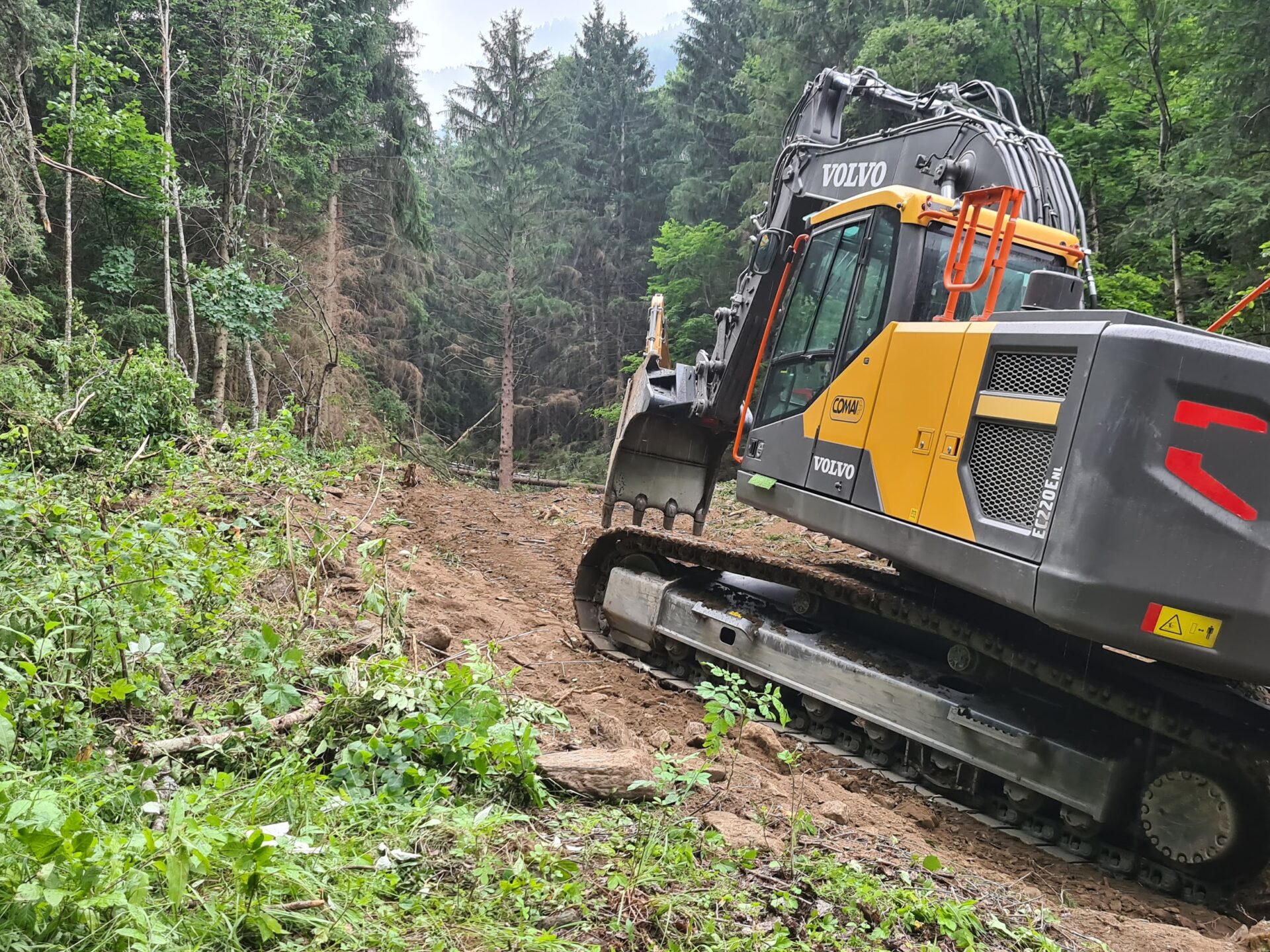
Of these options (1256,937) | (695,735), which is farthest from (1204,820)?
(695,735)

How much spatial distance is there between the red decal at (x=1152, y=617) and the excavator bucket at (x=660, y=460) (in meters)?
4.03

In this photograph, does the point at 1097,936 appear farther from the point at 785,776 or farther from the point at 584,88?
the point at 584,88

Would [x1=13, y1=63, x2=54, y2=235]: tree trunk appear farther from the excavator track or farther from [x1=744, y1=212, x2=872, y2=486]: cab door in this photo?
the excavator track

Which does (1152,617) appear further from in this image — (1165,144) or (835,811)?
(1165,144)

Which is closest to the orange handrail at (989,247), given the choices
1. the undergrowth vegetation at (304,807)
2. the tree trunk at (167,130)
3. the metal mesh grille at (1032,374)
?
the metal mesh grille at (1032,374)

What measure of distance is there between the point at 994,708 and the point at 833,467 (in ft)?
4.77

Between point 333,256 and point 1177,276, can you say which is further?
point 333,256

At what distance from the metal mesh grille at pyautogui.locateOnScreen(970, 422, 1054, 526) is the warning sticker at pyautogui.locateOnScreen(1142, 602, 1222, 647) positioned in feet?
1.79

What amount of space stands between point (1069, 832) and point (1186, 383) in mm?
2285

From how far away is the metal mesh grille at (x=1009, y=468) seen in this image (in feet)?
10.8

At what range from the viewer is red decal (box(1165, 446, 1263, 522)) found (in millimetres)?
2877

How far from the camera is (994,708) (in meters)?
4.06

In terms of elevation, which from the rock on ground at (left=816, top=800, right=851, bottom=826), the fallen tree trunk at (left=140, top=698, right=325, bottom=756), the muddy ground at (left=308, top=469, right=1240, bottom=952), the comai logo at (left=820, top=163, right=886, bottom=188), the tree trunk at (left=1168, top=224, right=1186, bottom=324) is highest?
the tree trunk at (left=1168, top=224, right=1186, bottom=324)

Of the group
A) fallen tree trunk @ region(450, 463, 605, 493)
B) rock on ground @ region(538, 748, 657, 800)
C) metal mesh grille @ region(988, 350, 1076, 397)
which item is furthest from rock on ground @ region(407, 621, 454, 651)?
fallen tree trunk @ region(450, 463, 605, 493)
